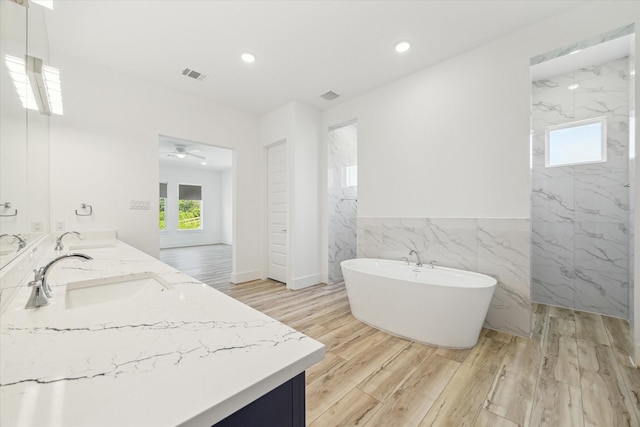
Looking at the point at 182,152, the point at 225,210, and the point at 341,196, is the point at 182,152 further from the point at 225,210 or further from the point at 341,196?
the point at 341,196

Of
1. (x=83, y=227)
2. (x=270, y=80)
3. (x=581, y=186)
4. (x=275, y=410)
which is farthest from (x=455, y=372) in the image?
(x=83, y=227)

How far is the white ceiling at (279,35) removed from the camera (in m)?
2.07

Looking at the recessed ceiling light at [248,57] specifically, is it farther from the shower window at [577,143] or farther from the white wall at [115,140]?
the shower window at [577,143]

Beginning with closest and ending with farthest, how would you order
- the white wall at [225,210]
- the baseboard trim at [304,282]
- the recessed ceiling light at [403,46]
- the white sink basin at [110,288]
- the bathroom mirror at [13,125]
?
the bathroom mirror at [13,125]
the white sink basin at [110,288]
the recessed ceiling light at [403,46]
the baseboard trim at [304,282]
the white wall at [225,210]

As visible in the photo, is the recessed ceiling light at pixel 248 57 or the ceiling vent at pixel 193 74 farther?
the ceiling vent at pixel 193 74

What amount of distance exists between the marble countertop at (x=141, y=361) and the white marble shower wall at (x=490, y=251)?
2.45 meters

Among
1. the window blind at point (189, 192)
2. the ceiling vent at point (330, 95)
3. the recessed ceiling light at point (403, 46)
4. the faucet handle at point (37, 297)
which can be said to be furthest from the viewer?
the window blind at point (189, 192)

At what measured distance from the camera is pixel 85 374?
0.49 m

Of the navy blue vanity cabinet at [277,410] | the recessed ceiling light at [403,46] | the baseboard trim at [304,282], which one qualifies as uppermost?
→ the recessed ceiling light at [403,46]

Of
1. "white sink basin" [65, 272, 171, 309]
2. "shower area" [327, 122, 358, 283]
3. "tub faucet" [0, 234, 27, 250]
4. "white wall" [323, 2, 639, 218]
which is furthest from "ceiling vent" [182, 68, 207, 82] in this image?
"white sink basin" [65, 272, 171, 309]

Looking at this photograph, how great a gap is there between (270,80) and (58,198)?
8.76 ft

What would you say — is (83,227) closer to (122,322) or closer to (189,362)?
(122,322)

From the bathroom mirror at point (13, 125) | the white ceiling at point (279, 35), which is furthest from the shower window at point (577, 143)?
the bathroom mirror at point (13, 125)

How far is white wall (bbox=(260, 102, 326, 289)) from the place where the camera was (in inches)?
147
